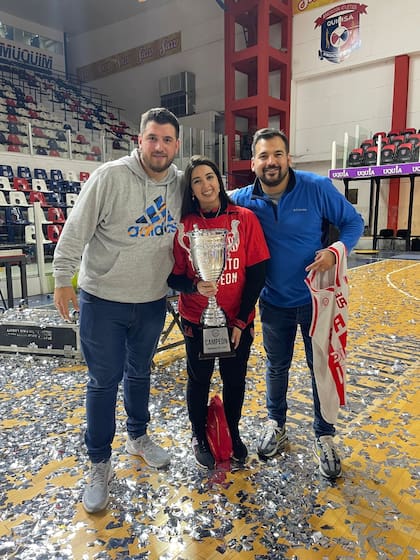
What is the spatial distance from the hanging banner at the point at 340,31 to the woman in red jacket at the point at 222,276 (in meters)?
14.4

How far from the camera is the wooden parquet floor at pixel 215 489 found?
1.46 meters

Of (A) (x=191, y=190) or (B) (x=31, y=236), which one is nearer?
(A) (x=191, y=190)

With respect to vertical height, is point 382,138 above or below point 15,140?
above

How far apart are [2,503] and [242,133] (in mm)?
15148

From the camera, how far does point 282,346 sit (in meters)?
1.96

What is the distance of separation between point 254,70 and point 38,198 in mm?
10180

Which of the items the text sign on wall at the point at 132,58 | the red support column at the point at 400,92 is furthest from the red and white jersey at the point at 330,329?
the text sign on wall at the point at 132,58

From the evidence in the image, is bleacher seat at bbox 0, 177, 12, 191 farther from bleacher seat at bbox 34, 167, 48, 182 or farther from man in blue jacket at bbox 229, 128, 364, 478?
man in blue jacket at bbox 229, 128, 364, 478

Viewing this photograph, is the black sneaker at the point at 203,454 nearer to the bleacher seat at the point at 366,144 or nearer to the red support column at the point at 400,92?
the bleacher seat at the point at 366,144

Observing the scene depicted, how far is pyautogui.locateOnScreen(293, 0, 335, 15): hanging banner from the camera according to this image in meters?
13.9

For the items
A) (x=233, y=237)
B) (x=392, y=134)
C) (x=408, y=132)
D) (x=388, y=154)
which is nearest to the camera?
(x=233, y=237)

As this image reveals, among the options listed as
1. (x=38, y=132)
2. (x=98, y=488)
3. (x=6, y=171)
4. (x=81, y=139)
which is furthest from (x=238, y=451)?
(x=81, y=139)

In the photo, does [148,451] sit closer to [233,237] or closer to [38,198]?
[233,237]

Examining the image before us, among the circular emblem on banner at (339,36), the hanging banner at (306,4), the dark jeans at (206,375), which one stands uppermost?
the hanging banner at (306,4)
